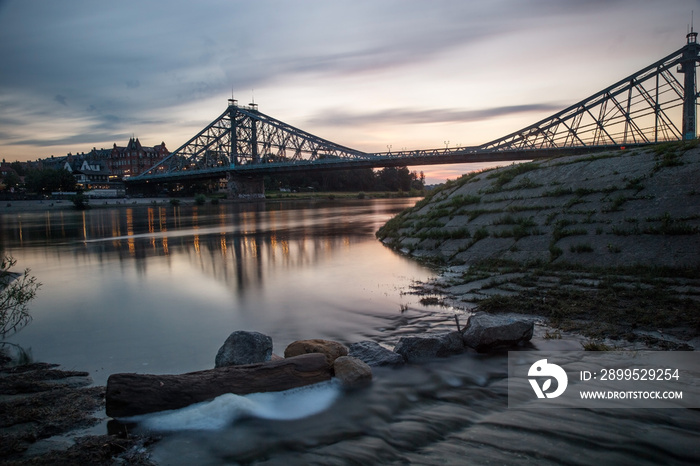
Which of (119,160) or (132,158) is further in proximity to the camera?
(119,160)

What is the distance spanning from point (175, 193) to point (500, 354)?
113332mm

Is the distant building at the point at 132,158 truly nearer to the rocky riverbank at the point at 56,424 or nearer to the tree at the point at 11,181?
the tree at the point at 11,181

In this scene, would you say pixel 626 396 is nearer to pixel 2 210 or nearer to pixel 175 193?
pixel 2 210

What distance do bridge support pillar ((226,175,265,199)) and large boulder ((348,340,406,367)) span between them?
90546 mm

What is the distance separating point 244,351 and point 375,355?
1702mm

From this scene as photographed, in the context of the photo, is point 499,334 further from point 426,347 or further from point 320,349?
point 320,349

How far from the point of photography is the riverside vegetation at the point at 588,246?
679 cm

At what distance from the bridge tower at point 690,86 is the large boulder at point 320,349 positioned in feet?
198

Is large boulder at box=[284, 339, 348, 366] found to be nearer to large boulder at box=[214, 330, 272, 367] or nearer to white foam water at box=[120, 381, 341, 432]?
large boulder at box=[214, 330, 272, 367]

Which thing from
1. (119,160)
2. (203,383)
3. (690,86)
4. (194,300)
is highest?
(119,160)

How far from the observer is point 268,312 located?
357 inches

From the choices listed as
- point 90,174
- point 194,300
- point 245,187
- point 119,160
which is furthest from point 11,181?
point 194,300

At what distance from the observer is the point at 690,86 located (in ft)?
171

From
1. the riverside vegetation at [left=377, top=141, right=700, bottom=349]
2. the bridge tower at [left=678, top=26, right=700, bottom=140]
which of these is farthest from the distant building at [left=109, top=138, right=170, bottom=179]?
the riverside vegetation at [left=377, top=141, right=700, bottom=349]
